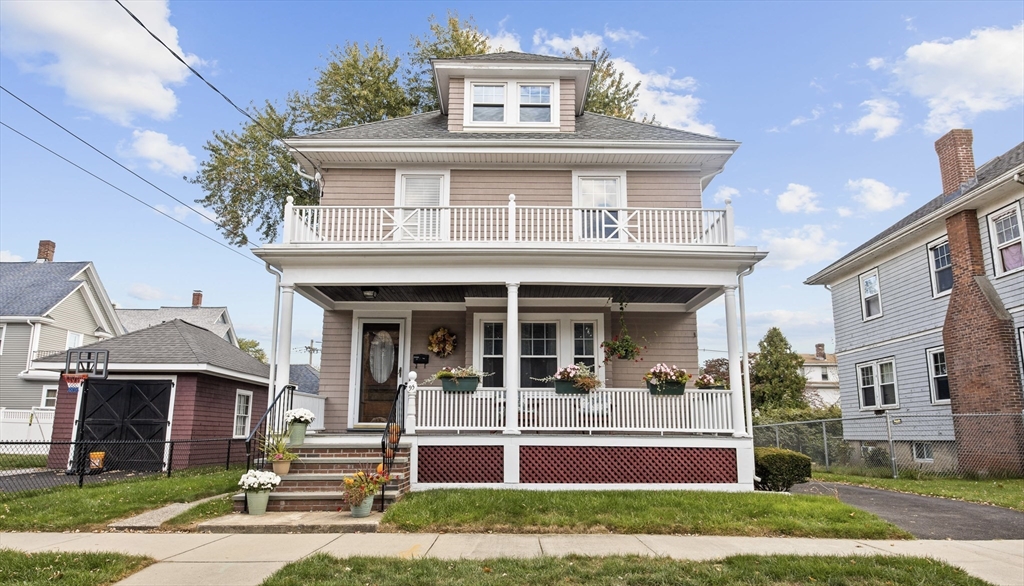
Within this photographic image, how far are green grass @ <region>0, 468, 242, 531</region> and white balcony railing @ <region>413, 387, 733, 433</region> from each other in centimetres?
360

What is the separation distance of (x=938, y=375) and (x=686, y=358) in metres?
8.29

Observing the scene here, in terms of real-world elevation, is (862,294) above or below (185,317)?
below

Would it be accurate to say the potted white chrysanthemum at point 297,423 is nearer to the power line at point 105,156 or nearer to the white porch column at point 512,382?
the white porch column at point 512,382

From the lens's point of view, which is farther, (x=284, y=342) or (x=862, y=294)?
(x=862, y=294)

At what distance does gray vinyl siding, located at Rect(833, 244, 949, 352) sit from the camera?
15914 millimetres

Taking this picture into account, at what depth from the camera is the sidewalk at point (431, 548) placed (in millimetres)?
5281

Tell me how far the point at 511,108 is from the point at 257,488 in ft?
31.5

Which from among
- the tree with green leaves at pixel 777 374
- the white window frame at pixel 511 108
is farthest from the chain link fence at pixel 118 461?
the tree with green leaves at pixel 777 374

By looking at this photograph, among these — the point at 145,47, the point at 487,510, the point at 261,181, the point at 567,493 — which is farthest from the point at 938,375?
the point at 261,181

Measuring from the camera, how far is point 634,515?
23.9 ft

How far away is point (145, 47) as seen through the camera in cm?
1059

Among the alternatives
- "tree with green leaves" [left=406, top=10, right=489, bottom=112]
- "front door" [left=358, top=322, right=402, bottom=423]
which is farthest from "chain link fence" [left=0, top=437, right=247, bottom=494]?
"tree with green leaves" [left=406, top=10, right=489, bottom=112]

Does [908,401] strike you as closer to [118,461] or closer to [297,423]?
[297,423]

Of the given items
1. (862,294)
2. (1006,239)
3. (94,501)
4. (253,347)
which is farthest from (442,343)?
(253,347)
